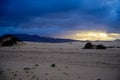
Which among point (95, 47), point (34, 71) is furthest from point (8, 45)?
point (34, 71)

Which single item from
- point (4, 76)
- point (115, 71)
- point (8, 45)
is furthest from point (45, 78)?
point (8, 45)

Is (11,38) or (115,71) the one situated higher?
(11,38)

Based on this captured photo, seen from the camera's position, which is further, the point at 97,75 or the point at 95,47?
the point at 95,47

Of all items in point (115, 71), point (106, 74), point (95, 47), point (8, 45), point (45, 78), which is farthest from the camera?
point (8, 45)

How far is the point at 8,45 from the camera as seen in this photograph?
85.4 feet

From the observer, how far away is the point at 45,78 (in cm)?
881

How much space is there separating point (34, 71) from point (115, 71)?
4215 mm

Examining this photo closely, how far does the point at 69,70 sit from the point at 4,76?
3.33 m

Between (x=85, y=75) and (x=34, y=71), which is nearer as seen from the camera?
(x=85, y=75)

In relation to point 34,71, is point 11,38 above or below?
above

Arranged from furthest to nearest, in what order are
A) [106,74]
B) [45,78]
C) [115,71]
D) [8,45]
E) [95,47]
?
1. [8,45]
2. [95,47]
3. [115,71]
4. [106,74]
5. [45,78]

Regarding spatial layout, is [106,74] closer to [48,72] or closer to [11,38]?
[48,72]

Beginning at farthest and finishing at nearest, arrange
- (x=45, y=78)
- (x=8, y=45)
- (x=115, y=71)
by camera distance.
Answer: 1. (x=8, y=45)
2. (x=115, y=71)
3. (x=45, y=78)

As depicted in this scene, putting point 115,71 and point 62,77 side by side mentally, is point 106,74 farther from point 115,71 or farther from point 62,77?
point 62,77
